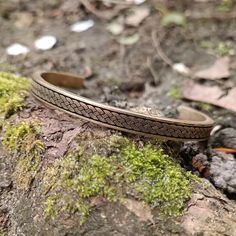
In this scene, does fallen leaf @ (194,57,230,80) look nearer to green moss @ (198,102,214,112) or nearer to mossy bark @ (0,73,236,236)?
green moss @ (198,102,214,112)

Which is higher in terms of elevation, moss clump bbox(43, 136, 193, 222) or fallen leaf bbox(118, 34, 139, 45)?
moss clump bbox(43, 136, 193, 222)

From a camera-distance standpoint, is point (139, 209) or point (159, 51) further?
point (159, 51)

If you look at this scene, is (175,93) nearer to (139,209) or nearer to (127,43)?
(127,43)

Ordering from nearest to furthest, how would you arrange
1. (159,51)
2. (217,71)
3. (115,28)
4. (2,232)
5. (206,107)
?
1. (2,232)
2. (206,107)
3. (217,71)
4. (159,51)
5. (115,28)

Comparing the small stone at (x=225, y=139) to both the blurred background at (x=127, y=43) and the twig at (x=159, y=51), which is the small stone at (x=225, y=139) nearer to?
the blurred background at (x=127, y=43)

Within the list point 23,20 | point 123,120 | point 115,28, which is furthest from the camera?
point 23,20

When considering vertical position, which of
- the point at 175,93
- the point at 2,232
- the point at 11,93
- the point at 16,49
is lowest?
the point at 175,93

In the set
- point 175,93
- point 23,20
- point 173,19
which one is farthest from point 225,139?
point 23,20

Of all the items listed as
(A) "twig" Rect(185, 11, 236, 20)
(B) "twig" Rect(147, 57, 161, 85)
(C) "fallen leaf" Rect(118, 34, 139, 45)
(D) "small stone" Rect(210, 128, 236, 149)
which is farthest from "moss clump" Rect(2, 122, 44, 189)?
(A) "twig" Rect(185, 11, 236, 20)
